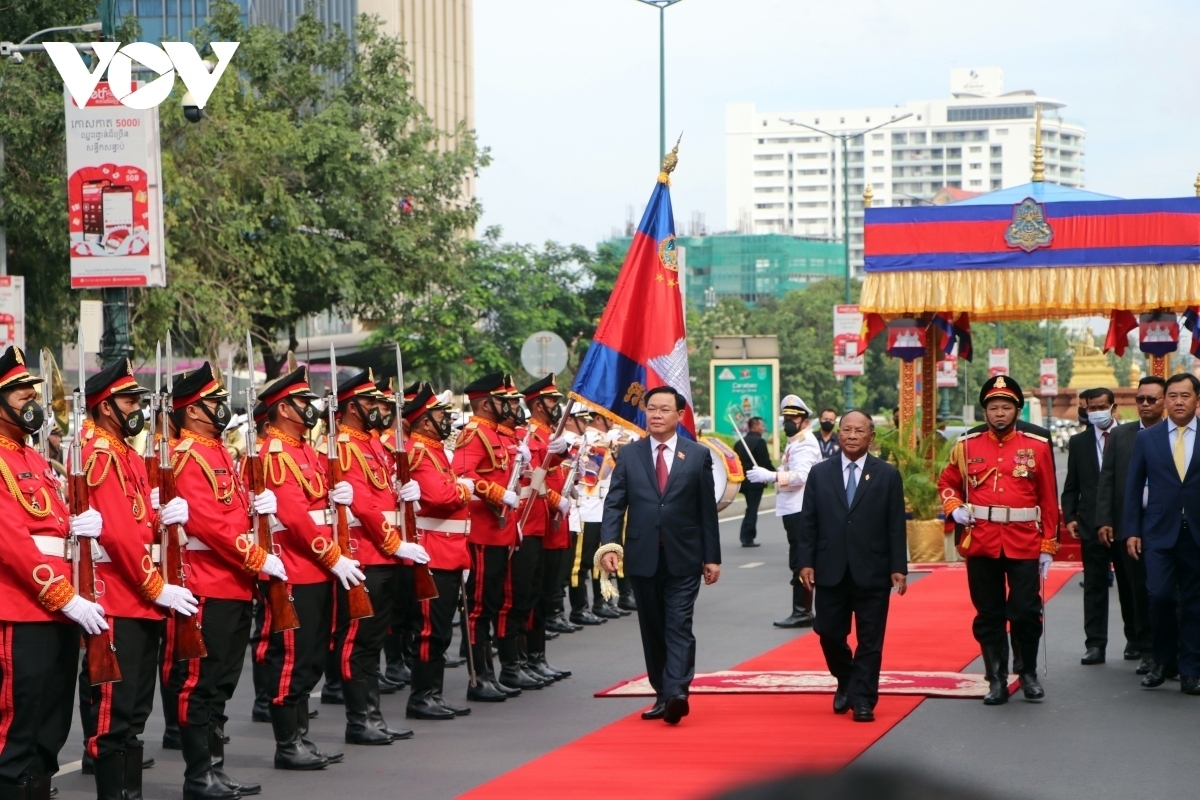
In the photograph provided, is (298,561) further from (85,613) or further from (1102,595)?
(1102,595)

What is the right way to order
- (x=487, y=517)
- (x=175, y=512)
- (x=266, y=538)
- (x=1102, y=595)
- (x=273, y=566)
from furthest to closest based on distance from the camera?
(x=1102, y=595)
(x=487, y=517)
(x=266, y=538)
(x=273, y=566)
(x=175, y=512)

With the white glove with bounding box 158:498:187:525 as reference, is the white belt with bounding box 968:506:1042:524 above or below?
below

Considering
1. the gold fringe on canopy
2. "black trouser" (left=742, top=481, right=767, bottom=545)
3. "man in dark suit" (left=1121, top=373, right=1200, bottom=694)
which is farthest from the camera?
"black trouser" (left=742, top=481, right=767, bottom=545)

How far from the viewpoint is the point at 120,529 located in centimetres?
746

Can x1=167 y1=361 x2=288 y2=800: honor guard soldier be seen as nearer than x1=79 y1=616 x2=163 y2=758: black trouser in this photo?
No

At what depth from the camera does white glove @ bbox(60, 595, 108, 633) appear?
6.86 meters

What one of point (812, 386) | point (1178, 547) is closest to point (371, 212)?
point (1178, 547)

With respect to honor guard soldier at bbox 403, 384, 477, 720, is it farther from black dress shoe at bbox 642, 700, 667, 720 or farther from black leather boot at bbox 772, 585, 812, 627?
black leather boot at bbox 772, 585, 812, 627

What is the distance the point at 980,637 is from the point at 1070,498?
9.57 feet

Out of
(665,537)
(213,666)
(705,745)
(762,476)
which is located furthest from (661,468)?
(762,476)

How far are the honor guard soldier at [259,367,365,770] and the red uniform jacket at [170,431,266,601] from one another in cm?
51

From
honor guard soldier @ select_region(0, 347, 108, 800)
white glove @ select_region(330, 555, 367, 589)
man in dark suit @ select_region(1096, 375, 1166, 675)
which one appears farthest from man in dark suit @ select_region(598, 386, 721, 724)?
honor guard soldier @ select_region(0, 347, 108, 800)

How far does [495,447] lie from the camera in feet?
36.8

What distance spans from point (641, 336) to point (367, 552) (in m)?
3.54
